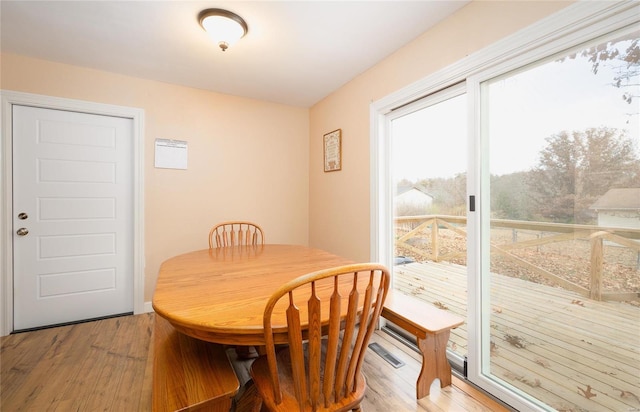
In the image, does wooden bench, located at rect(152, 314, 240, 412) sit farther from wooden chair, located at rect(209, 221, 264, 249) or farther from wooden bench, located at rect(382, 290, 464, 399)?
wooden chair, located at rect(209, 221, 264, 249)

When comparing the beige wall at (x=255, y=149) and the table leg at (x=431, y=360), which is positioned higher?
the beige wall at (x=255, y=149)

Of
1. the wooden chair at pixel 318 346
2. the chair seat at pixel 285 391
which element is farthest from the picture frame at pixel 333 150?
the chair seat at pixel 285 391

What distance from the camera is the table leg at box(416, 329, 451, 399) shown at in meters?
1.53

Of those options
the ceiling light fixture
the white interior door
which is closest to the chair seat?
the ceiling light fixture

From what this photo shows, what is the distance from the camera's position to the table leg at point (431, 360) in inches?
60.4

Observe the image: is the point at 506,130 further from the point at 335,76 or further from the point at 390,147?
the point at 335,76

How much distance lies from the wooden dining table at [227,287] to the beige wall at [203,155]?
0.89 metres

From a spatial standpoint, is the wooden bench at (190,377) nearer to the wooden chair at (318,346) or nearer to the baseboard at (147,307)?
the wooden chair at (318,346)

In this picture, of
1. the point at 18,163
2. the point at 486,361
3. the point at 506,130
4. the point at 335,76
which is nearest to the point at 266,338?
the point at 486,361

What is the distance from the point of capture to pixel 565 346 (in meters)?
1.34

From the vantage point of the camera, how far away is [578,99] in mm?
1282

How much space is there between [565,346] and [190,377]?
5.73ft

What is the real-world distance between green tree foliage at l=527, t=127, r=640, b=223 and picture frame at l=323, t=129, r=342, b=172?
1.79m

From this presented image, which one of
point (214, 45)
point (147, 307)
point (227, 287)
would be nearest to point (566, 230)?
point (227, 287)
